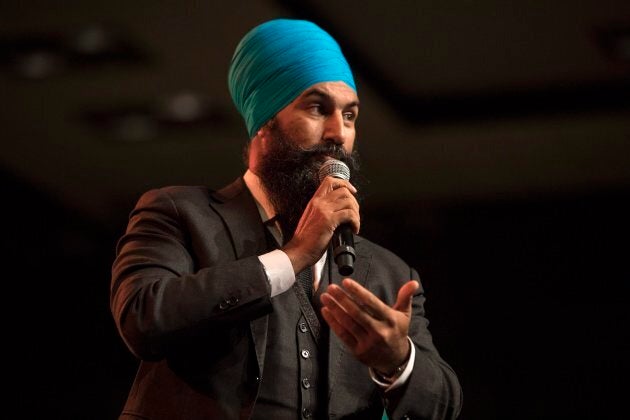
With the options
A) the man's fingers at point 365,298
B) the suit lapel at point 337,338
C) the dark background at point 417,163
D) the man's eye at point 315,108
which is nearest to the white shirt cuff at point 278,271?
the man's fingers at point 365,298

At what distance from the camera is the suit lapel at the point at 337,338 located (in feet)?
6.47

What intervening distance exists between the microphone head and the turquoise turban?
9.3 inches

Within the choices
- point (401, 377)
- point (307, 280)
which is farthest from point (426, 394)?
point (307, 280)

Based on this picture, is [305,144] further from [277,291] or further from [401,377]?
[401,377]

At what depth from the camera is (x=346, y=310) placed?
1.79 meters

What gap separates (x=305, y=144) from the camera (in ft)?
7.27

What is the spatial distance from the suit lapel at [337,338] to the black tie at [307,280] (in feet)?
0.16

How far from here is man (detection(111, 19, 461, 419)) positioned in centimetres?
180

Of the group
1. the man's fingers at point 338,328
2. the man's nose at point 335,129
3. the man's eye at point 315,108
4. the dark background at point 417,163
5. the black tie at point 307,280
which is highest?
the man's eye at point 315,108

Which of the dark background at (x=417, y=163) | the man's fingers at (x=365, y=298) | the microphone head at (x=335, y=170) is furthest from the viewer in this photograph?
the dark background at (x=417, y=163)

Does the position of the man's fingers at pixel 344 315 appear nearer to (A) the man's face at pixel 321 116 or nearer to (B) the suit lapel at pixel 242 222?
(B) the suit lapel at pixel 242 222

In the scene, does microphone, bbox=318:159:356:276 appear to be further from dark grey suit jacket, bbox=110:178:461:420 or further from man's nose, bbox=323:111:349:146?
man's nose, bbox=323:111:349:146

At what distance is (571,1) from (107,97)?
2272 millimetres

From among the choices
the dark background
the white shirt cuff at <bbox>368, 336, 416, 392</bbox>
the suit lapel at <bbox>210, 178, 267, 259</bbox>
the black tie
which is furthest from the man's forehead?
the dark background
